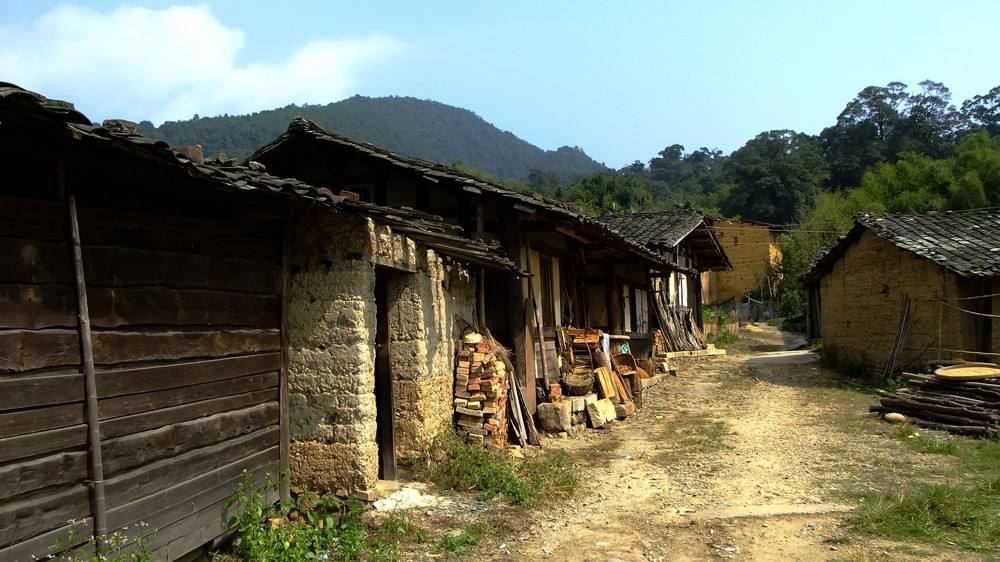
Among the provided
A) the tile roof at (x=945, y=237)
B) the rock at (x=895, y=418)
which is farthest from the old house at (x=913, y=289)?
the rock at (x=895, y=418)

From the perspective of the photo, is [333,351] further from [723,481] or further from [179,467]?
[723,481]

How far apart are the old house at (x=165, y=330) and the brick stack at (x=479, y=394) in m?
2.22

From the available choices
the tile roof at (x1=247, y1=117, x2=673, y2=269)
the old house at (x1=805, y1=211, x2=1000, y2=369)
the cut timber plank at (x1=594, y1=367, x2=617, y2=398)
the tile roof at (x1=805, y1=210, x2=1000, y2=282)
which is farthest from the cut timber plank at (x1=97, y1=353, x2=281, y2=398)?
the tile roof at (x1=805, y1=210, x2=1000, y2=282)

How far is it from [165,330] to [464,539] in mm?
2984

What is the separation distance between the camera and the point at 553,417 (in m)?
10.4

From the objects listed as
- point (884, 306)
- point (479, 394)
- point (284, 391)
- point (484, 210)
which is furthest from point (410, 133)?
point (284, 391)

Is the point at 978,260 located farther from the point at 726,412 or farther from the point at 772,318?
the point at 772,318

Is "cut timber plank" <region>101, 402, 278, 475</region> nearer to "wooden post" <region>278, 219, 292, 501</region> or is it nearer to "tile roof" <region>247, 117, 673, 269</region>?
"wooden post" <region>278, 219, 292, 501</region>

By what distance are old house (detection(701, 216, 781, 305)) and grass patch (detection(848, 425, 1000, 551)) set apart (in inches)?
1341

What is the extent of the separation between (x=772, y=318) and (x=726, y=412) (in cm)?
2735

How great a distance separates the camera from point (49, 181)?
12.5 feet

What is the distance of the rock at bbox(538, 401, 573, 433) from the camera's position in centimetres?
1038

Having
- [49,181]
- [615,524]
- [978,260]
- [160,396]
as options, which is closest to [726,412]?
[978,260]

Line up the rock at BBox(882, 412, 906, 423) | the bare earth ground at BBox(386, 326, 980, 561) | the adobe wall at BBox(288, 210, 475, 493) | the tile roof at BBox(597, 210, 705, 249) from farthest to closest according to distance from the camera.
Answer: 1. the tile roof at BBox(597, 210, 705, 249)
2. the rock at BBox(882, 412, 906, 423)
3. the adobe wall at BBox(288, 210, 475, 493)
4. the bare earth ground at BBox(386, 326, 980, 561)
